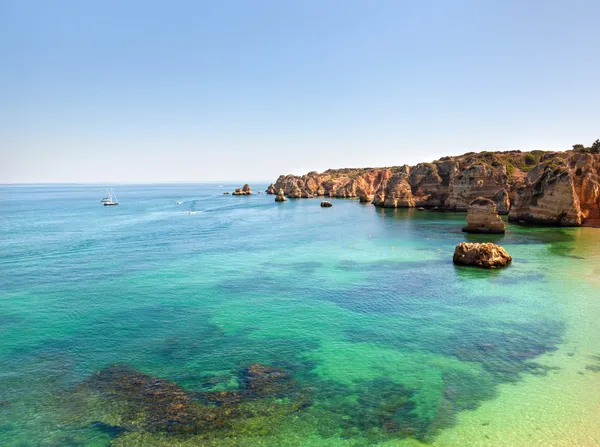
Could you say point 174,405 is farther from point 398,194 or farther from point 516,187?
point 398,194

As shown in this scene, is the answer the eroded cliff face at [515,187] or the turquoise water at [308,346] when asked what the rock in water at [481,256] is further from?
the eroded cliff face at [515,187]

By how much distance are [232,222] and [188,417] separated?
75.0 m

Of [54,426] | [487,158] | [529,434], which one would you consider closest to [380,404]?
[529,434]

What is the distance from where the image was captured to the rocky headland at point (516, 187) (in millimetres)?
66500

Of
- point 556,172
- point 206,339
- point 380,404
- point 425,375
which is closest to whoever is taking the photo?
point 380,404

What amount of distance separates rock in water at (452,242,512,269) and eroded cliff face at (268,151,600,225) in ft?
105

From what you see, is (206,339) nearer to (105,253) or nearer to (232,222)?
(105,253)

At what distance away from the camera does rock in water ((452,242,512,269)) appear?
140 feet

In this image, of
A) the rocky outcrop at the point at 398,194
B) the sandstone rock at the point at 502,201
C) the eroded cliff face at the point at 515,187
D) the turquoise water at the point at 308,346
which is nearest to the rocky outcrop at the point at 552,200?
the eroded cliff face at the point at 515,187

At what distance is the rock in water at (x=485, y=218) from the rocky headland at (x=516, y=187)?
14.1 metres

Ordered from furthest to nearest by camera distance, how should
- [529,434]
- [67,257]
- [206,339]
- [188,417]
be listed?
[67,257] < [206,339] < [188,417] < [529,434]

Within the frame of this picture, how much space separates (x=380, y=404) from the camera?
17.5m

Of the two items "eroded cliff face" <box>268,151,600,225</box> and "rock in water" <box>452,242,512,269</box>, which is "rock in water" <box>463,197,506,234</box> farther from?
"rock in water" <box>452,242,512,269</box>

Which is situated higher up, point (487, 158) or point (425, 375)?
point (487, 158)
